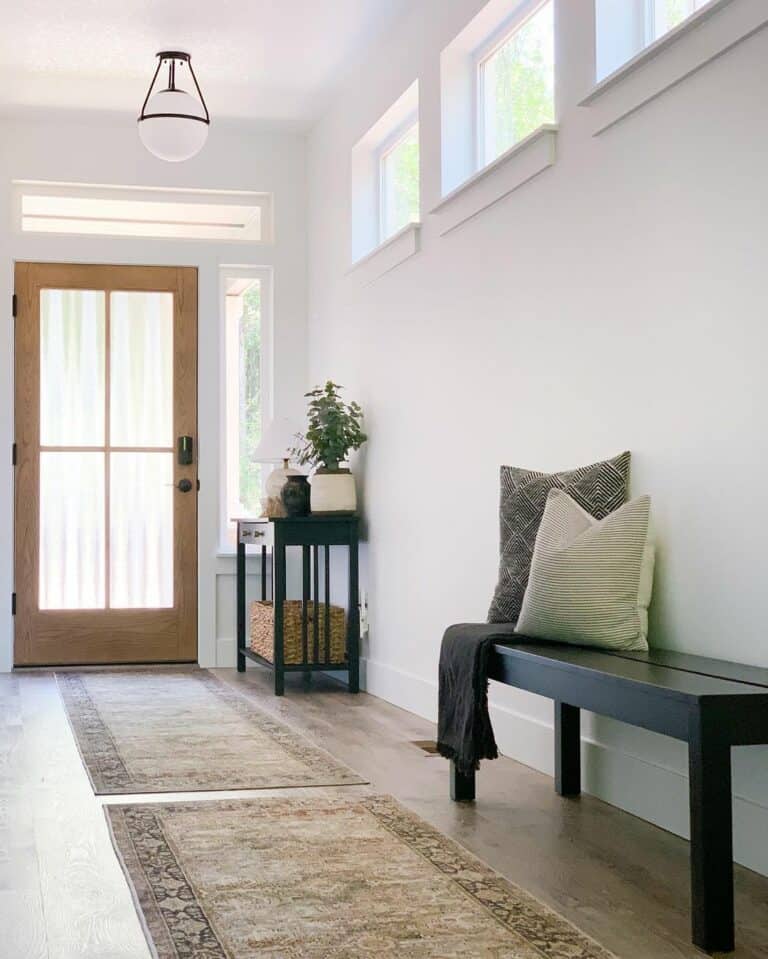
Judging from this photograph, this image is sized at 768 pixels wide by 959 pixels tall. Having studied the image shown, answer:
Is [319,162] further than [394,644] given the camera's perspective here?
Yes

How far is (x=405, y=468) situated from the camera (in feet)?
16.6

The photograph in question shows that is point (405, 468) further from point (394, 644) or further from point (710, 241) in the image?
point (710, 241)

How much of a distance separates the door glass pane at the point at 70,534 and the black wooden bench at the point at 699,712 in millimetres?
4113

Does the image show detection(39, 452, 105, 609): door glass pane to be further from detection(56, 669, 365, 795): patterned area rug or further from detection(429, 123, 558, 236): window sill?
detection(429, 123, 558, 236): window sill

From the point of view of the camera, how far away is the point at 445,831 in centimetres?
296

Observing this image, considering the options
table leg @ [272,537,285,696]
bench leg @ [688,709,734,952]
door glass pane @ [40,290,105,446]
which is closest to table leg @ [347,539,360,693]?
table leg @ [272,537,285,696]

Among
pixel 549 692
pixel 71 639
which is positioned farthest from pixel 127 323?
pixel 549 692

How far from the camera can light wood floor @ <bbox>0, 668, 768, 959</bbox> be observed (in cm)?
223

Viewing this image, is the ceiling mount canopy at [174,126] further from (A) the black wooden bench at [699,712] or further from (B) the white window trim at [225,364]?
(A) the black wooden bench at [699,712]

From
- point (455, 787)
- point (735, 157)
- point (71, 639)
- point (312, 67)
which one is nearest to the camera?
point (735, 157)

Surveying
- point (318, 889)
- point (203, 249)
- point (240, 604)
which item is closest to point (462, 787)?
point (318, 889)

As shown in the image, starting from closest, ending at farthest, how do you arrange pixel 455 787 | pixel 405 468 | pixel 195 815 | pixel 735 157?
pixel 735 157 → pixel 195 815 → pixel 455 787 → pixel 405 468

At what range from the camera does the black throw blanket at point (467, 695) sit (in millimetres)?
3074

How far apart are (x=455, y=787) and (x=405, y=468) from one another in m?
1.96
